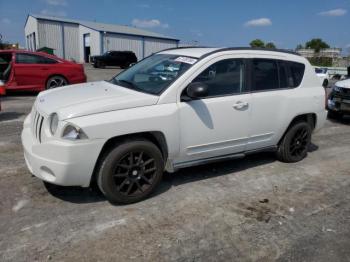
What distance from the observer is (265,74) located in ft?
15.7

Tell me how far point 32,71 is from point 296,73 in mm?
8250

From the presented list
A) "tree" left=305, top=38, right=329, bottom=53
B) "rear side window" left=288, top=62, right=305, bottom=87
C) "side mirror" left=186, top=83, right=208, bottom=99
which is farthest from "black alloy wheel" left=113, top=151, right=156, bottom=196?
"tree" left=305, top=38, right=329, bottom=53

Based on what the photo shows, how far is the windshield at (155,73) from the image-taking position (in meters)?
4.02

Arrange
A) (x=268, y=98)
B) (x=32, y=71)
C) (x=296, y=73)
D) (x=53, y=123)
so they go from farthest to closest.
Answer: (x=32, y=71) → (x=296, y=73) → (x=268, y=98) → (x=53, y=123)

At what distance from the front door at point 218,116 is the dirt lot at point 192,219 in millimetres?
491

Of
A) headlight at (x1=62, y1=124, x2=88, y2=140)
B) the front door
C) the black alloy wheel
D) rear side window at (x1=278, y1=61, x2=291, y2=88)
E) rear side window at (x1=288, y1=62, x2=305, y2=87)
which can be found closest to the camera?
headlight at (x1=62, y1=124, x2=88, y2=140)

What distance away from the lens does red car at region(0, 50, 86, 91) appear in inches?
407

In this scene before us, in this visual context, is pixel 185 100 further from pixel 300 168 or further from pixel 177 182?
pixel 300 168

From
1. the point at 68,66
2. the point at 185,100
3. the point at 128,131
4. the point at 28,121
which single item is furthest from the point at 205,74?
the point at 68,66

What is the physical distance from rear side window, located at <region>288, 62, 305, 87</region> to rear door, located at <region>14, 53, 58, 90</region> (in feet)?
26.6

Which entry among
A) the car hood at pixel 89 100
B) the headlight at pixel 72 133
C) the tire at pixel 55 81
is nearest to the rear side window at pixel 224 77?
the car hood at pixel 89 100

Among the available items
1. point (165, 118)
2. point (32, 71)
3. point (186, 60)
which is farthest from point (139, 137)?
point (32, 71)

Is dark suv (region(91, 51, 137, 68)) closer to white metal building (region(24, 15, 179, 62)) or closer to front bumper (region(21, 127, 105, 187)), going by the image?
white metal building (region(24, 15, 179, 62))

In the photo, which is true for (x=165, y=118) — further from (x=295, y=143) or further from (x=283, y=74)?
(x=295, y=143)
